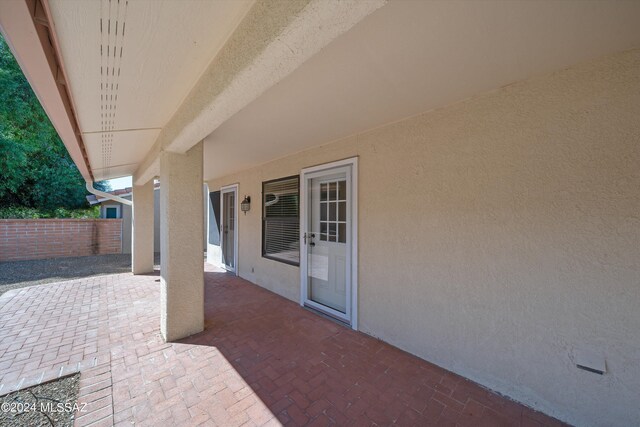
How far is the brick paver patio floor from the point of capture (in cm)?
201

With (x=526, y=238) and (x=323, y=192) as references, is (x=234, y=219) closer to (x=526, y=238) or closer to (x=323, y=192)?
(x=323, y=192)

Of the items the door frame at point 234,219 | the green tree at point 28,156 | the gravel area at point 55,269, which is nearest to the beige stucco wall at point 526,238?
the door frame at point 234,219

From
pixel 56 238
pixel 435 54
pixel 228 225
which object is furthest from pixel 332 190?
pixel 56 238

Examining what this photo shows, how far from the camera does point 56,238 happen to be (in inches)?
335

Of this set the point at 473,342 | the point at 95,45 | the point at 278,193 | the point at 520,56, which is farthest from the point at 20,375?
the point at 520,56

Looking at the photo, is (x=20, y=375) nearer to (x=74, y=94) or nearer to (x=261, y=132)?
(x=74, y=94)

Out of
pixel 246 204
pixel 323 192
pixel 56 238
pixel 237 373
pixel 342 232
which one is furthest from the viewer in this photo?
pixel 56 238

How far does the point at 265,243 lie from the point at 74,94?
152 inches

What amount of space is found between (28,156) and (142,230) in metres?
12.7

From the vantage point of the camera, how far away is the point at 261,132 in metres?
3.41

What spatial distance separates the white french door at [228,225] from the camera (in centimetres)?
689

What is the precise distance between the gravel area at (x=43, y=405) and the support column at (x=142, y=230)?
474 centimetres

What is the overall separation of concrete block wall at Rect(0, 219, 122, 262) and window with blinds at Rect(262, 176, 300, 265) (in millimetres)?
8240

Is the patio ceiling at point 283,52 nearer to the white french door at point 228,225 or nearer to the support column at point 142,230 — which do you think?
the white french door at point 228,225
